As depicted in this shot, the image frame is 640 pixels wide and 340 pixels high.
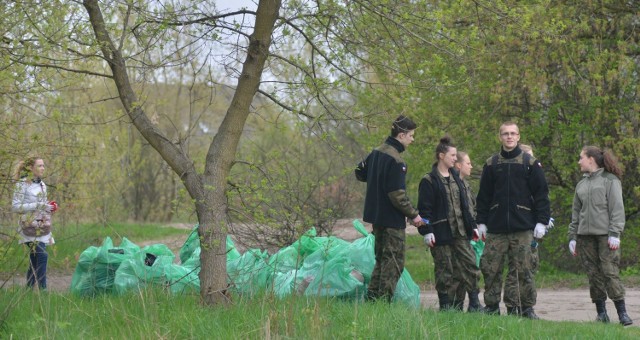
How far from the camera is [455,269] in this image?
Answer: 8961 millimetres

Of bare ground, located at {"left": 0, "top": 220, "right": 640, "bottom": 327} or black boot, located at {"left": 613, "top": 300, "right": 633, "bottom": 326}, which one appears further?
bare ground, located at {"left": 0, "top": 220, "right": 640, "bottom": 327}

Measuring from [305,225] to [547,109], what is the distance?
7.99 metres

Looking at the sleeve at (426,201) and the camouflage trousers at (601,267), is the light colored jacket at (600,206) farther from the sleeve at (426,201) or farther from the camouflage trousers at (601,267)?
the sleeve at (426,201)

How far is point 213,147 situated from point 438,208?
2535mm

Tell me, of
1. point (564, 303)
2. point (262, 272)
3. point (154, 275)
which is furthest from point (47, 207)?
point (564, 303)

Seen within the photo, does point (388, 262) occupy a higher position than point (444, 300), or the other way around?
point (388, 262)

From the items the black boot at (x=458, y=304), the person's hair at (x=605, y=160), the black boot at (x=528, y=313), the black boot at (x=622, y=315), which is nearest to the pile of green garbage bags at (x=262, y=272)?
the black boot at (x=458, y=304)

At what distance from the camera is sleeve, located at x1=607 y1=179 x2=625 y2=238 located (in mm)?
8464

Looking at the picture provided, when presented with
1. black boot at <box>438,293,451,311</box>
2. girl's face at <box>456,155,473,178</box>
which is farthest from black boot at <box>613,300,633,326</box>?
girl's face at <box>456,155,473,178</box>

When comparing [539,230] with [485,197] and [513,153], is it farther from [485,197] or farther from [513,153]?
[513,153]

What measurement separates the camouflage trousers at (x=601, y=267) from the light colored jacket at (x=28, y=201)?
16.7 feet

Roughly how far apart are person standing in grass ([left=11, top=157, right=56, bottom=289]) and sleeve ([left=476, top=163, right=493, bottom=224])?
4.08 metres

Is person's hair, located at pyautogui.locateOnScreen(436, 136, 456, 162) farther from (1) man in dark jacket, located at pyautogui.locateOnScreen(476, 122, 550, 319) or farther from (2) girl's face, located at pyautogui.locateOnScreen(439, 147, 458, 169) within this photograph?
(1) man in dark jacket, located at pyautogui.locateOnScreen(476, 122, 550, 319)

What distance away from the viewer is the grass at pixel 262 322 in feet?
19.9
